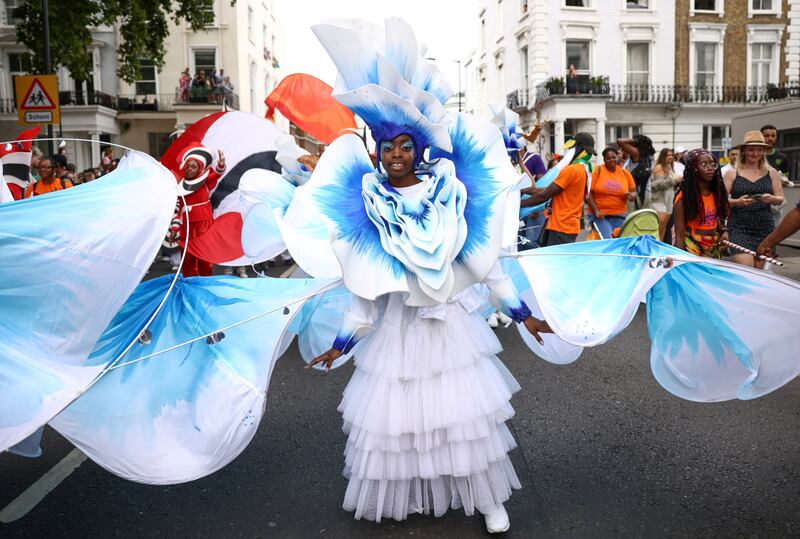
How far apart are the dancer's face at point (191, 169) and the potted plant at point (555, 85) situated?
97.7 feet

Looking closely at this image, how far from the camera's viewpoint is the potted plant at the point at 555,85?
1353 inches

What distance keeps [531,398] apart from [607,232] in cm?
377

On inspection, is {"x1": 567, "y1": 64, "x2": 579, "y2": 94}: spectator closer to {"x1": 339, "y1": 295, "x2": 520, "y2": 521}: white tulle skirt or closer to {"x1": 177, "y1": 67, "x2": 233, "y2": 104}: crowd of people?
{"x1": 177, "y1": 67, "x2": 233, "y2": 104}: crowd of people

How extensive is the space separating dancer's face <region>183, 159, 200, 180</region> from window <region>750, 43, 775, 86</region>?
36.3m

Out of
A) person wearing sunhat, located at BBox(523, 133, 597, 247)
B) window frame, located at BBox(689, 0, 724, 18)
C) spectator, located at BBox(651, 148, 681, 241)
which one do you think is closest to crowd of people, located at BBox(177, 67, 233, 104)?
window frame, located at BBox(689, 0, 724, 18)

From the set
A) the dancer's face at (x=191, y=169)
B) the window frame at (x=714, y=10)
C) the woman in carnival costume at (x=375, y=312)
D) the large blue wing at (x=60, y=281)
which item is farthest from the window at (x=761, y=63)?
the large blue wing at (x=60, y=281)

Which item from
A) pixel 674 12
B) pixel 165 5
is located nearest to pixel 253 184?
pixel 165 5

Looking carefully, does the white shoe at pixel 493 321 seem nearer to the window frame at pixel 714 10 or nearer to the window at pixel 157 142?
the window frame at pixel 714 10

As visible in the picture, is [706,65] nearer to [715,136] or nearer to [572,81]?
[715,136]

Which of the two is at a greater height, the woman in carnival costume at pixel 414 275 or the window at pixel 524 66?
the window at pixel 524 66

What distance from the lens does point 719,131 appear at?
1484 inches

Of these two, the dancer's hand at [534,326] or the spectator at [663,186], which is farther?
the spectator at [663,186]

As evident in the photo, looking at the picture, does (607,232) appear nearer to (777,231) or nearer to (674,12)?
(777,231)

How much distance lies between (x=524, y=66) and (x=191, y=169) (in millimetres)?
33250
